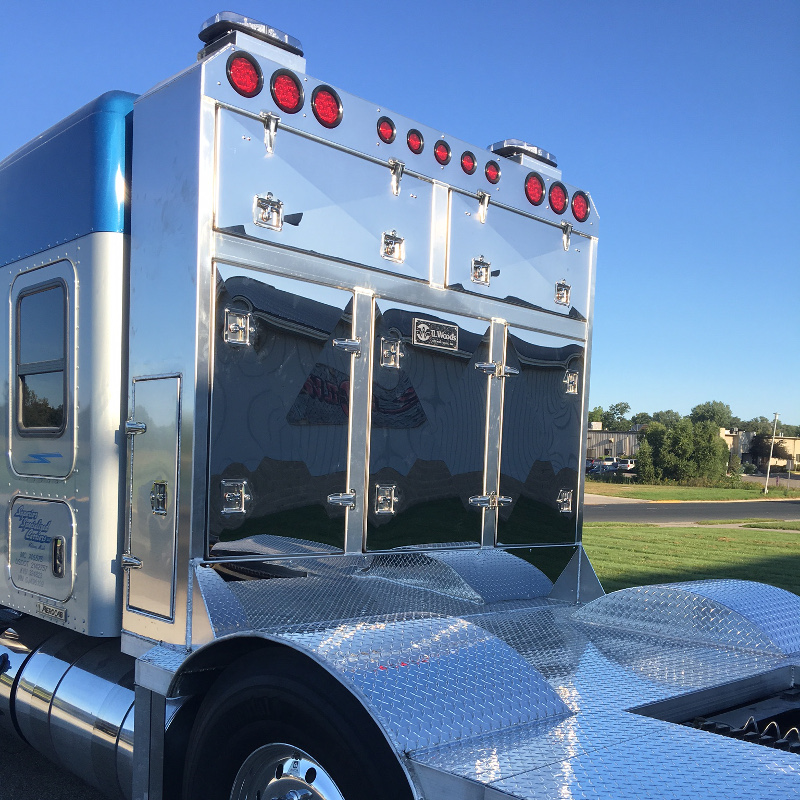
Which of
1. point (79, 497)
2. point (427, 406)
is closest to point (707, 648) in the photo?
point (427, 406)

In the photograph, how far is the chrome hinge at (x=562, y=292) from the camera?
4.29 m

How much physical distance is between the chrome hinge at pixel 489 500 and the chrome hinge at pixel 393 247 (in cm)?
117

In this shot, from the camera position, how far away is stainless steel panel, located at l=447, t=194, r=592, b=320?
12.6ft

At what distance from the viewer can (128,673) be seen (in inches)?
131

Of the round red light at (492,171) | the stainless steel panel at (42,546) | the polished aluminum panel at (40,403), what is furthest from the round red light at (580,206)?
the stainless steel panel at (42,546)

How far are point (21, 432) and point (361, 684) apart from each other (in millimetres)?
2539

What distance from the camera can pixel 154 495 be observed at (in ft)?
10.1

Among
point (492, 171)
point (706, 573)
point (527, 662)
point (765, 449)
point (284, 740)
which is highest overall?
point (492, 171)

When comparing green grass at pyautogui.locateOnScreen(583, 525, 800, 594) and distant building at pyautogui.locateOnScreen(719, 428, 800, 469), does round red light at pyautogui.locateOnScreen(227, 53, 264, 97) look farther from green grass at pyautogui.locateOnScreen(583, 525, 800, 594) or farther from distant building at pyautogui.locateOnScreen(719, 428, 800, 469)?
distant building at pyautogui.locateOnScreen(719, 428, 800, 469)

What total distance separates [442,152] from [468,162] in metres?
0.17

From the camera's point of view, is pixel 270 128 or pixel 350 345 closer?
pixel 270 128

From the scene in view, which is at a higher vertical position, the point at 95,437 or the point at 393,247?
the point at 393,247

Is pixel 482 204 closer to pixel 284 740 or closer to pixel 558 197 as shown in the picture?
pixel 558 197

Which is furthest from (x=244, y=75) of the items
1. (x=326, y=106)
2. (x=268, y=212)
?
(x=268, y=212)
